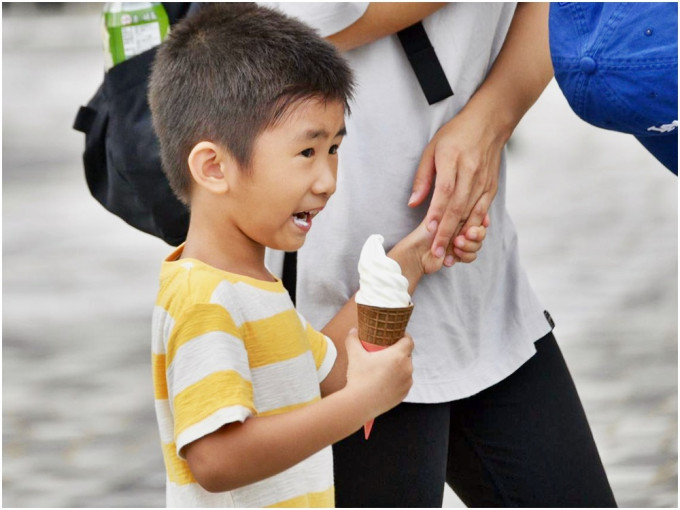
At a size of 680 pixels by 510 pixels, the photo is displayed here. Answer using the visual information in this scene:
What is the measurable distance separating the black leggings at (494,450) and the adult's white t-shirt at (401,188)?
0.25 feet

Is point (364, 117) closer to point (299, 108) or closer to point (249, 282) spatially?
point (299, 108)

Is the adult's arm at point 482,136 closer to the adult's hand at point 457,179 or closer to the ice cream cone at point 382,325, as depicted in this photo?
the adult's hand at point 457,179

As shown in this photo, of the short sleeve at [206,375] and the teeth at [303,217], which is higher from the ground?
the teeth at [303,217]

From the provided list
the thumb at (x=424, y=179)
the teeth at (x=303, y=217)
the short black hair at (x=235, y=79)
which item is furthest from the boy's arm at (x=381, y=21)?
Result: the teeth at (x=303, y=217)

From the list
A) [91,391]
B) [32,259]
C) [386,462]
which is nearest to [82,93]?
[32,259]

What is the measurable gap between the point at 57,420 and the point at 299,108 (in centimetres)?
288

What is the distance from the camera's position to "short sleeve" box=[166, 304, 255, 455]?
161 cm

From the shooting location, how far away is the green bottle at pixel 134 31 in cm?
241

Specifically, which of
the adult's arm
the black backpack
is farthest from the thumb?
the black backpack

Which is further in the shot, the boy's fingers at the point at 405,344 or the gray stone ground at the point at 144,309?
the gray stone ground at the point at 144,309

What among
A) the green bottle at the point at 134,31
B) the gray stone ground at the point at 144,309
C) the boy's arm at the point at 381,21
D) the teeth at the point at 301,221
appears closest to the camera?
the teeth at the point at 301,221

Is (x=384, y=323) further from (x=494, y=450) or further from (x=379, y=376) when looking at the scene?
(x=494, y=450)

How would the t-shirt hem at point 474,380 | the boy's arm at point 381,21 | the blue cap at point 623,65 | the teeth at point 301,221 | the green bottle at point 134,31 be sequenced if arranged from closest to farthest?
the blue cap at point 623,65 → the teeth at point 301,221 → the boy's arm at point 381,21 → the t-shirt hem at point 474,380 → the green bottle at point 134,31

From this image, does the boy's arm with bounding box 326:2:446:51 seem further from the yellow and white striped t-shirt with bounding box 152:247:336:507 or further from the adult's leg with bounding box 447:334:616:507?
the adult's leg with bounding box 447:334:616:507
